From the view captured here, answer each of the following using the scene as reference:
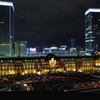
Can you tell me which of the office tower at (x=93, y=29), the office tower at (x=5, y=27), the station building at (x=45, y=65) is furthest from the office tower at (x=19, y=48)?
the office tower at (x=93, y=29)

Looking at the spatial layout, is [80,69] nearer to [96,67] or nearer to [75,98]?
[96,67]

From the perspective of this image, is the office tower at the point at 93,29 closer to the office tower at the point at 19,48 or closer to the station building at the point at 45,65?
the station building at the point at 45,65

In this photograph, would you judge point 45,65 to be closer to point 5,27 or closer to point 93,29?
point 5,27

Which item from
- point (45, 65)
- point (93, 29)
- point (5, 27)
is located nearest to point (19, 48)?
point (5, 27)

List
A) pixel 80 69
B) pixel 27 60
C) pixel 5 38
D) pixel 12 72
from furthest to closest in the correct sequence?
pixel 5 38
pixel 80 69
pixel 27 60
pixel 12 72

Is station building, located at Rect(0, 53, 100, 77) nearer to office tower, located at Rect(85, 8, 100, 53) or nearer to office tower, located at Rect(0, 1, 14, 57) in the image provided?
office tower, located at Rect(0, 1, 14, 57)

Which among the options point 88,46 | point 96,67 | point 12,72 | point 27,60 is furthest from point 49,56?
point 88,46

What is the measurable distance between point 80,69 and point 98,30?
7601 centimetres

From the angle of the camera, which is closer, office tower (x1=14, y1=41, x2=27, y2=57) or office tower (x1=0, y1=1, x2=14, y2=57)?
office tower (x1=0, y1=1, x2=14, y2=57)

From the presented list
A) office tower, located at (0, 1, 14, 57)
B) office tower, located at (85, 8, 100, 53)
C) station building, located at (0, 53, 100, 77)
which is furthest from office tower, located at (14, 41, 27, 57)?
office tower, located at (85, 8, 100, 53)

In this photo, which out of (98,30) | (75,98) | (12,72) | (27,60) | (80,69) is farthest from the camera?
(98,30)

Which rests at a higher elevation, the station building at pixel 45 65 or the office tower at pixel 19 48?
the office tower at pixel 19 48

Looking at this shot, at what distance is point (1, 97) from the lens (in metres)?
9.21

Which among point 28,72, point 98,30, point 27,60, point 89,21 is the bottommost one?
point 28,72
